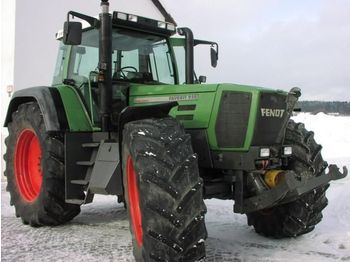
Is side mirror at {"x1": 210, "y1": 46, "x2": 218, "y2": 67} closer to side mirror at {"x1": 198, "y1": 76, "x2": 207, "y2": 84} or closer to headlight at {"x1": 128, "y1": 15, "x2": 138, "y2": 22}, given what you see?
side mirror at {"x1": 198, "y1": 76, "x2": 207, "y2": 84}

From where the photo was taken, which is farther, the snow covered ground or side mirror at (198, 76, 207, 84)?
side mirror at (198, 76, 207, 84)

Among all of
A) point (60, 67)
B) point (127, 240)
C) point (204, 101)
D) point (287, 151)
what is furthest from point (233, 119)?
point (60, 67)

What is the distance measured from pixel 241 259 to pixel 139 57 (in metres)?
2.73

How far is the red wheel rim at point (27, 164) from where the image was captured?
6.62 metres

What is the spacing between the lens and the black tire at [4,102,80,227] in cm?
590

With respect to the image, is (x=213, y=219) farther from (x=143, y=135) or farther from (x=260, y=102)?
(x=143, y=135)

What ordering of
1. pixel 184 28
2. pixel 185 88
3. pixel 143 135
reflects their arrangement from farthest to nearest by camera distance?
1. pixel 184 28
2. pixel 185 88
3. pixel 143 135

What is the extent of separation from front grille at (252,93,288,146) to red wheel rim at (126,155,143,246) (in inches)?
47.0

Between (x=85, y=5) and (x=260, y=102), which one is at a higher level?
(x=85, y=5)

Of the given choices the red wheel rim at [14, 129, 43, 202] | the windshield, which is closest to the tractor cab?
the windshield

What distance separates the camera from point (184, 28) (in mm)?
→ 6340

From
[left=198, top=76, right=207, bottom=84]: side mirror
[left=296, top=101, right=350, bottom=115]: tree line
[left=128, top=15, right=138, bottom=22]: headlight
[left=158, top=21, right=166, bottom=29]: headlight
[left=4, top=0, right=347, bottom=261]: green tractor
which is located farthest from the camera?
[left=296, top=101, right=350, bottom=115]: tree line

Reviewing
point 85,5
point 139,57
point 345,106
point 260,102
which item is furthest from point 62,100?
point 345,106

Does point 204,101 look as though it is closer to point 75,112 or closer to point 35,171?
point 75,112
